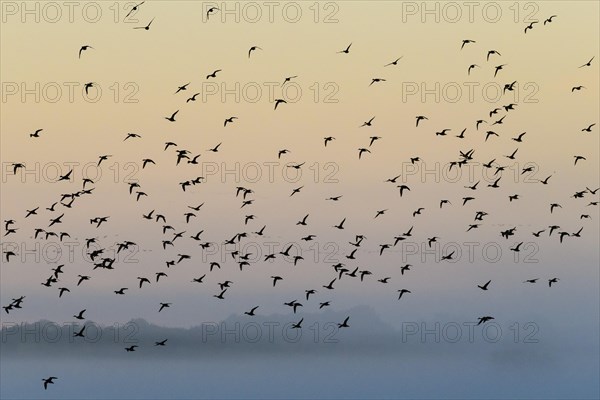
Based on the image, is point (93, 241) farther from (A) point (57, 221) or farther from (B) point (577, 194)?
(B) point (577, 194)

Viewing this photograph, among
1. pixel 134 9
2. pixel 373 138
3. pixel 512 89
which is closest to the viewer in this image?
pixel 134 9

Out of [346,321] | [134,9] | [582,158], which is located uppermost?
[134,9]

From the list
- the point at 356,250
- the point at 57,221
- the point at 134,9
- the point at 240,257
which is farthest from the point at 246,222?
the point at 134,9

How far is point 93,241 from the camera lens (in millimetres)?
66938

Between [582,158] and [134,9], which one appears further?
[582,158]

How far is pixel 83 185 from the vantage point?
6606 cm

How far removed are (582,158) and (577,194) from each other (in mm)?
2056

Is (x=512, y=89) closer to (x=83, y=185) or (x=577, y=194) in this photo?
(x=577, y=194)

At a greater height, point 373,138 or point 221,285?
point 373,138

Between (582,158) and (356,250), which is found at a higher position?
(582,158)

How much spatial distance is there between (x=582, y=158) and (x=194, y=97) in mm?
21768

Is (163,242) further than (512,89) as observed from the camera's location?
Yes

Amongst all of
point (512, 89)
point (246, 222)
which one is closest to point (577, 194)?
point (512, 89)

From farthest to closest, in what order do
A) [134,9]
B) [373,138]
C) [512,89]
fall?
[373,138], [512,89], [134,9]
